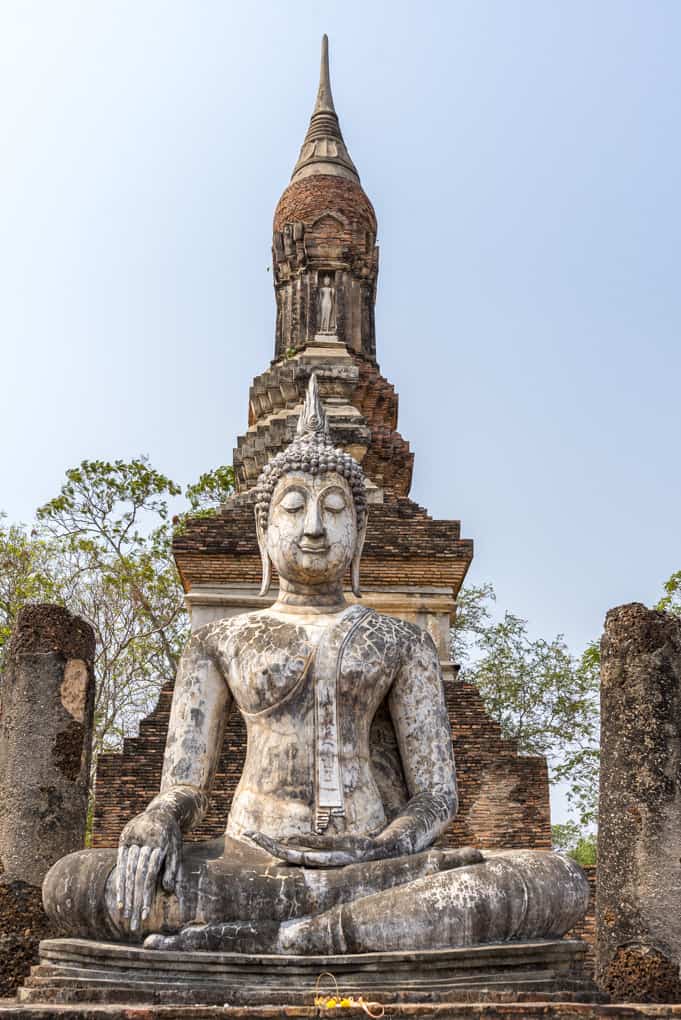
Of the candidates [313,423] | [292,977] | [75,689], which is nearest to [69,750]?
[75,689]

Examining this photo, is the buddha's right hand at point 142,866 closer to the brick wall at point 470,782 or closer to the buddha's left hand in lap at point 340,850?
the buddha's left hand in lap at point 340,850

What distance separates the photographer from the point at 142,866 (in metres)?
5.51

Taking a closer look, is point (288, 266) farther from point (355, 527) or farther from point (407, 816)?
point (407, 816)

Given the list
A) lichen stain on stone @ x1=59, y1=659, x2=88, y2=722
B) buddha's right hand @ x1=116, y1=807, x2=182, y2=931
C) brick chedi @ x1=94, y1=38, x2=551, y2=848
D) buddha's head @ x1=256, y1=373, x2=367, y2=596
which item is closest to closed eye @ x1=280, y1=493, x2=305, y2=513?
buddha's head @ x1=256, y1=373, x2=367, y2=596

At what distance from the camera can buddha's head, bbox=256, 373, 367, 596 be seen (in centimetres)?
677

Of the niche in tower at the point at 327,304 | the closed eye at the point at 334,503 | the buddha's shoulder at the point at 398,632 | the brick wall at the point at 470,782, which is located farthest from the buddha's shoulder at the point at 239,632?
the niche in tower at the point at 327,304

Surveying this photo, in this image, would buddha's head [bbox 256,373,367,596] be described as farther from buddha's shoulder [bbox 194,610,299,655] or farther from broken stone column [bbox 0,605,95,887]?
broken stone column [bbox 0,605,95,887]

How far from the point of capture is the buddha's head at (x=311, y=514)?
6773 mm

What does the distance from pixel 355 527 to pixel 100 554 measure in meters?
16.9

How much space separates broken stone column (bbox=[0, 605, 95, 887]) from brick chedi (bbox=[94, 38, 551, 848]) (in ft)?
10.4

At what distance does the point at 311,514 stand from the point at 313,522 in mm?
69

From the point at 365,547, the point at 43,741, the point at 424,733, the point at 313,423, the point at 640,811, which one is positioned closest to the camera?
the point at 424,733

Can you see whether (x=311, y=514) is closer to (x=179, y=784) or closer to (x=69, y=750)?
(x=179, y=784)

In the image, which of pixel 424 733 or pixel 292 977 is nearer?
pixel 292 977
